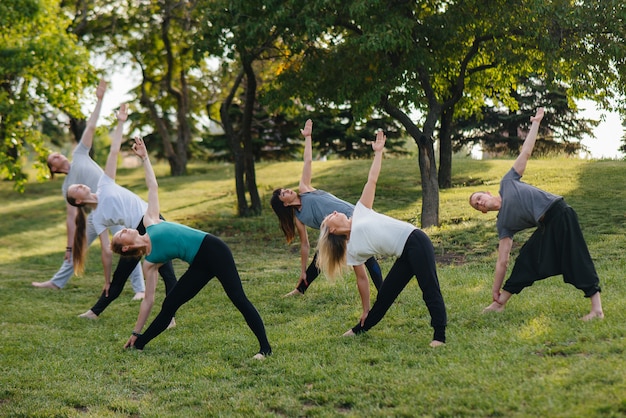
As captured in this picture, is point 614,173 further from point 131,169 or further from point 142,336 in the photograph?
point 131,169

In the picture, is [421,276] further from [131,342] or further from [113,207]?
[113,207]

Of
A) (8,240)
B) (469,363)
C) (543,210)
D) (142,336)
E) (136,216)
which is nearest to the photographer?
(469,363)

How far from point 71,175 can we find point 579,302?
7.55 metres

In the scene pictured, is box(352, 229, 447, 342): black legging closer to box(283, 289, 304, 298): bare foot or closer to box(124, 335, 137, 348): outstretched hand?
box(124, 335, 137, 348): outstretched hand

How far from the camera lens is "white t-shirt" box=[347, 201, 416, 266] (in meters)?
7.20

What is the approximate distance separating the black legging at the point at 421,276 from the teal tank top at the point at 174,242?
79.3 inches

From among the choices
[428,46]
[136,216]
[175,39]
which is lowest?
[136,216]

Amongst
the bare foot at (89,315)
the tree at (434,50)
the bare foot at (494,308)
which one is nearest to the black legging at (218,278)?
the bare foot at (494,308)

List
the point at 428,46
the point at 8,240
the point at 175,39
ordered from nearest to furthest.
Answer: the point at 428,46 < the point at 8,240 < the point at 175,39

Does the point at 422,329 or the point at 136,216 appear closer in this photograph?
the point at 422,329

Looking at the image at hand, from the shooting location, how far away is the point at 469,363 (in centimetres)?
667

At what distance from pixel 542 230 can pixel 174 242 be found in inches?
154

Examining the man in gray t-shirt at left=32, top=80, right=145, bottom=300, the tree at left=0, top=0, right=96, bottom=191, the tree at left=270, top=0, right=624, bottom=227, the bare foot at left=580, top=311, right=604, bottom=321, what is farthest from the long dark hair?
the tree at left=0, top=0, right=96, bottom=191

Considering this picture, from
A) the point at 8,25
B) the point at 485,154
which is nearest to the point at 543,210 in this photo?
the point at 8,25
